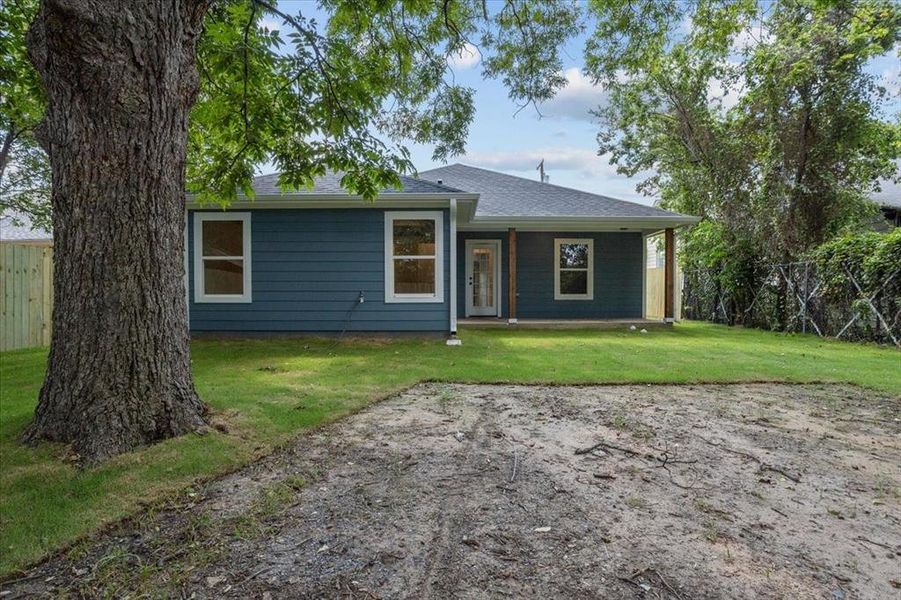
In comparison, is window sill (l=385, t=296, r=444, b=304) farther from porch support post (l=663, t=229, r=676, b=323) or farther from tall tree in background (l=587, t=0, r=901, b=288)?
porch support post (l=663, t=229, r=676, b=323)

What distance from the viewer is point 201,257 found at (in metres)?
9.05

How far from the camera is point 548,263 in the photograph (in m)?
12.6

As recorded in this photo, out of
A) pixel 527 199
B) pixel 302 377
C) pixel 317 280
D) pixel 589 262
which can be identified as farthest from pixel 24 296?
pixel 589 262

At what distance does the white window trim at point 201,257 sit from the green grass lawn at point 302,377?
91 centimetres

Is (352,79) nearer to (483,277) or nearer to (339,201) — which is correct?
(339,201)

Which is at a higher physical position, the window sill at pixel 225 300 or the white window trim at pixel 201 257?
the white window trim at pixel 201 257

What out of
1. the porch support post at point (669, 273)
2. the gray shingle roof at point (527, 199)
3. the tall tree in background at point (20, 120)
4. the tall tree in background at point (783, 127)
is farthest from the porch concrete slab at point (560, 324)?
the tall tree in background at point (20, 120)

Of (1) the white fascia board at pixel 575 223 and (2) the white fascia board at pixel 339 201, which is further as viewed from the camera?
(1) the white fascia board at pixel 575 223

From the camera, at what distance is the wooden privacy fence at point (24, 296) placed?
7.77 metres

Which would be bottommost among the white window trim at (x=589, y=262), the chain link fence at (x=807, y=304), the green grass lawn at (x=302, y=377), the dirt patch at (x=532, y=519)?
the dirt patch at (x=532, y=519)

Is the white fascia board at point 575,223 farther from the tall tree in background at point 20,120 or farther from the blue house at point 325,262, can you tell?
the tall tree in background at point 20,120

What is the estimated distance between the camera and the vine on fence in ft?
28.5

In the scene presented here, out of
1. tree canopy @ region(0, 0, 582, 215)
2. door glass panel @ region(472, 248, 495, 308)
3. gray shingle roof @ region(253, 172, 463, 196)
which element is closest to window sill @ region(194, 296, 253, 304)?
gray shingle roof @ region(253, 172, 463, 196)

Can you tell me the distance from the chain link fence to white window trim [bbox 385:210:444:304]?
25.6ft
